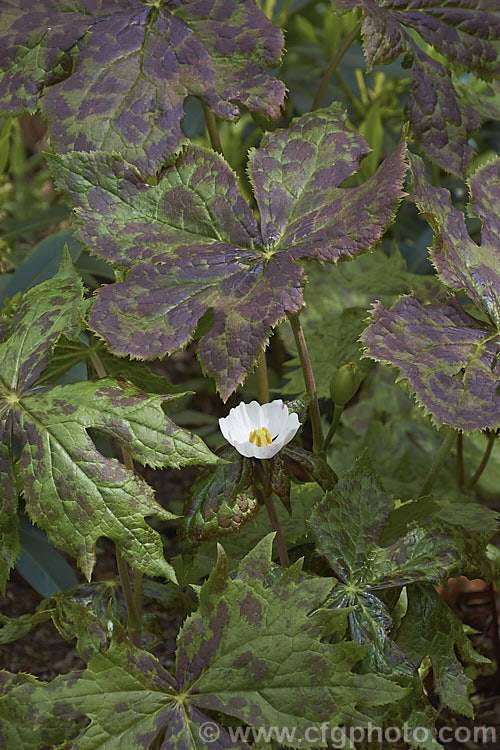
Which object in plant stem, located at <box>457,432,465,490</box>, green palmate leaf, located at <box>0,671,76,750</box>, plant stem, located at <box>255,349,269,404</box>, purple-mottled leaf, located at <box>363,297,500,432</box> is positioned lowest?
plant stem, located at <box>457,432,465,490</box>

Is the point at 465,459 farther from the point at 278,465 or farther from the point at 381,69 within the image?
the point at 381,69

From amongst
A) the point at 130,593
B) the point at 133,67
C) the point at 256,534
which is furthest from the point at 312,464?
the point at 133,67

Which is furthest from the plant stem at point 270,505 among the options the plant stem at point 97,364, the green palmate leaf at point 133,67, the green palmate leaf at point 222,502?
the green palmate leaf at point 133,67

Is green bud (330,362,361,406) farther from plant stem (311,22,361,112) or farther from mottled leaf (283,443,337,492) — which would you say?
plant stem (311,22,361,112)

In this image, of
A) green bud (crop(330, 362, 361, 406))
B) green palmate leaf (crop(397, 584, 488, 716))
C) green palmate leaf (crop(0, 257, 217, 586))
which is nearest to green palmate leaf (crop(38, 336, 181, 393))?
green palmate leaf (crop(0, 257, 217, 586))

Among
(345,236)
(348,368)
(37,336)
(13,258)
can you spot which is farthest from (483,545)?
(13,258)

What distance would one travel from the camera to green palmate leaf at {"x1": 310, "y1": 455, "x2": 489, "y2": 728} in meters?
0.87

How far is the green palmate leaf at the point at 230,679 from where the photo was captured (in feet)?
2.47

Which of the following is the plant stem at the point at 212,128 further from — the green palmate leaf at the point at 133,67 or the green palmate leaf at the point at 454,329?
the green palmate leaf at the point at 454,329

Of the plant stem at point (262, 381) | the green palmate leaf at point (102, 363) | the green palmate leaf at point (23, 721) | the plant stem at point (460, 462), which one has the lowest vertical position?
the plant stem at point (460, 462)

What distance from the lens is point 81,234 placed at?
91 centimetres

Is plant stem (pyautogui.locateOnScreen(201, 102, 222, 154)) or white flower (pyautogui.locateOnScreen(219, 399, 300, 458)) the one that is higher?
plant stem (pyautogui.locateOnScreen(201, 102, 222, 154))

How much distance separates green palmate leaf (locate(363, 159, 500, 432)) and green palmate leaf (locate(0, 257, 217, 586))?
0.80 feet

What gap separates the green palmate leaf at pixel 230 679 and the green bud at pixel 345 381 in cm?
29
